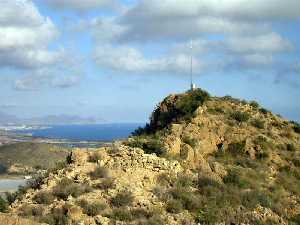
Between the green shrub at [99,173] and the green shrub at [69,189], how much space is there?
835 mm

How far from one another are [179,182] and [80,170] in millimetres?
4121

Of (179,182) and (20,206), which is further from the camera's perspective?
(179,182)

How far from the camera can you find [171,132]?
28.4 metres

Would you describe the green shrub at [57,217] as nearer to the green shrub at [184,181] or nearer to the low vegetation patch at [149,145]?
the green shrub at [184,181]

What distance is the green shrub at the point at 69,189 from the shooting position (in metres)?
22.5

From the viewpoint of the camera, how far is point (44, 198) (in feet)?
74.0

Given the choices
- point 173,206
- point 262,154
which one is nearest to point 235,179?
point 262,154

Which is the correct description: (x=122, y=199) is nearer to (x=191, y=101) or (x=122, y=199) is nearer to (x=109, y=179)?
(x=109, y=179)

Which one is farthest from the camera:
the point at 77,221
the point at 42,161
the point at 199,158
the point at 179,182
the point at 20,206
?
the point at 42,161

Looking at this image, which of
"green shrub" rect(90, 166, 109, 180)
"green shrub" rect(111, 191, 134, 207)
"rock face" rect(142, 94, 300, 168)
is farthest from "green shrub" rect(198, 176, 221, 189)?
"green shrub" rect(90, 166, 109, 180)

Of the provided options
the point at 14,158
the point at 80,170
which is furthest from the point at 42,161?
the point at 80,170

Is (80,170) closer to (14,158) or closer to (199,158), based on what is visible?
(199,158)

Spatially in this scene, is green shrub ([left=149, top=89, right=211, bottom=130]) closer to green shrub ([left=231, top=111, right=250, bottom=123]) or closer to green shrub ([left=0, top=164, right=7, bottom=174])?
green shrub ([left=231, top=111, right=250, bottom=123])

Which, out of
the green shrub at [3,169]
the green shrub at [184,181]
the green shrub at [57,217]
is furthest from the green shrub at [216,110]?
Result: the green shrub at [3,169]
